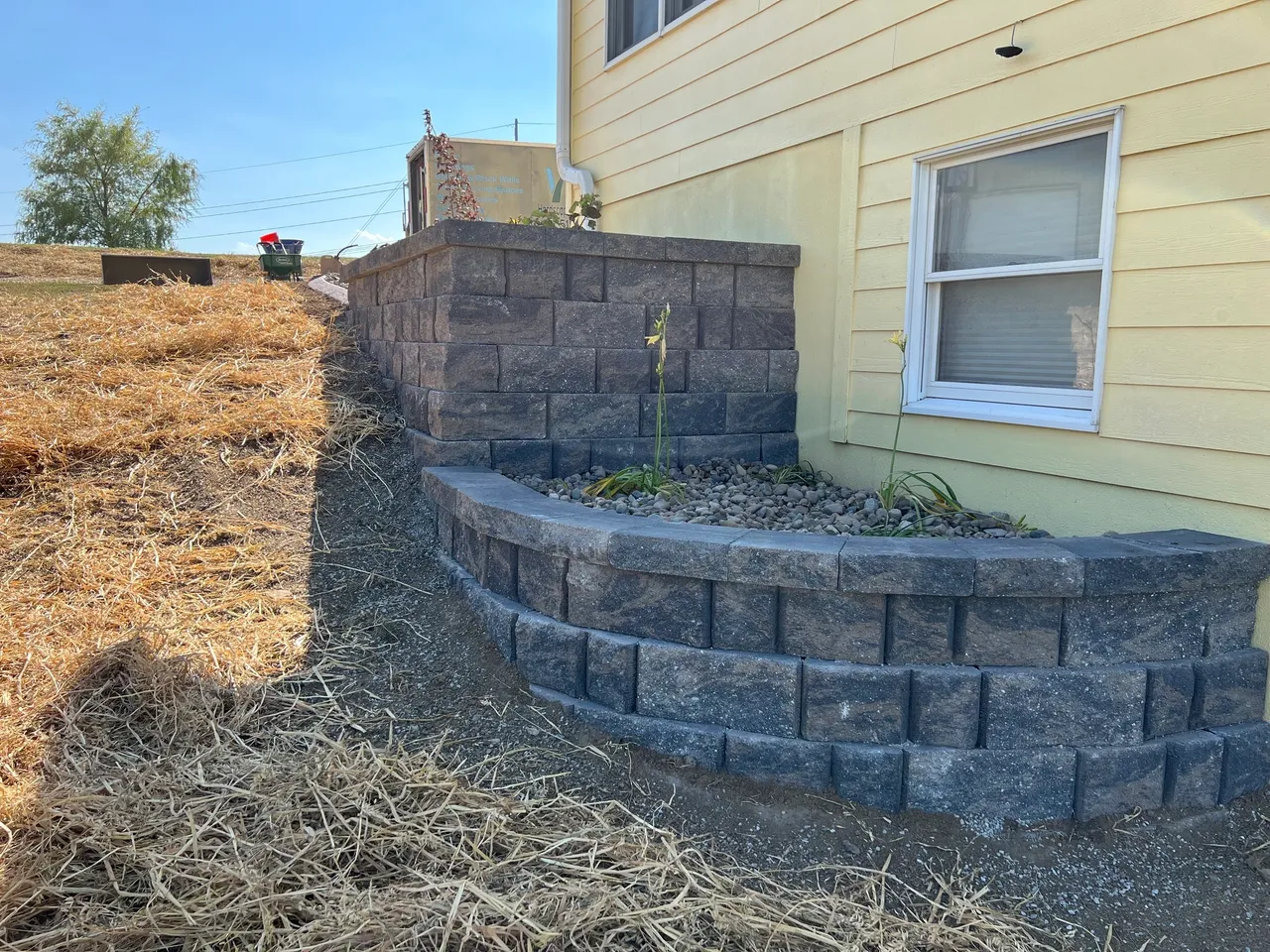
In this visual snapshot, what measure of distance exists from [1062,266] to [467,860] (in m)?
2.83

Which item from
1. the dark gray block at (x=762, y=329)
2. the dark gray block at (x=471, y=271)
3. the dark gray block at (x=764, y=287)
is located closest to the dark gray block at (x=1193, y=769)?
the dark gray block at (x=762, y=329)

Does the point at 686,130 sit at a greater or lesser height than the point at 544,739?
greater

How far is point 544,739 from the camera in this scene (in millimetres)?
2744

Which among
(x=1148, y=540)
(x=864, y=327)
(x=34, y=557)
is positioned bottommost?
(x=34, y=557)

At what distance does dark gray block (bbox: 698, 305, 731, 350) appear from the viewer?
14.5ft

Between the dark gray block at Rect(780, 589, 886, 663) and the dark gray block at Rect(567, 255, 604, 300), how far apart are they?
2047 mm

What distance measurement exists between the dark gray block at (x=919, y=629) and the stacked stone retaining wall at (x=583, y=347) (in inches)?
77.5

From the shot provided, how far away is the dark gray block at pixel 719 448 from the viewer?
4.39 metres

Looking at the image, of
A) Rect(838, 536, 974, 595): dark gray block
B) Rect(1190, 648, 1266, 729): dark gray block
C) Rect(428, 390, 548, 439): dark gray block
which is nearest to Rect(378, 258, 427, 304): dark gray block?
Rect(428, 390, 548, 439): dark gray block

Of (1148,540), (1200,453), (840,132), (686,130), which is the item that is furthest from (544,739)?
(686,130)

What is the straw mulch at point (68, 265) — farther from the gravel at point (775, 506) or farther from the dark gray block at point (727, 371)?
the gravel at point (775, 506)

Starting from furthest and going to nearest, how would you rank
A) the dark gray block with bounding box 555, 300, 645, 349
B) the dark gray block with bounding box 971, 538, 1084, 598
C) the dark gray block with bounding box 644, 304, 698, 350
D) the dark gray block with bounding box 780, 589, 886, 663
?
the dark gray block with bounding box 644, 304, 698, 350, the dark gray block with bounding box 555, 300, 645, 349, the dark gray block with bounding box 780, 589, 886, 663, the dark gray block with bounding box 971, 538, 1084, 598

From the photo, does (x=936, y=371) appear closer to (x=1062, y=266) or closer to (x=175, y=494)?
(x=1062, y=266)

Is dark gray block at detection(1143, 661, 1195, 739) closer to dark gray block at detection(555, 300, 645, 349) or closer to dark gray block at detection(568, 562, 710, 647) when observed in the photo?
dark gray block at detection(568, 562, 710, 647)
